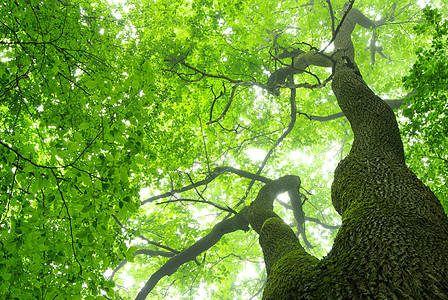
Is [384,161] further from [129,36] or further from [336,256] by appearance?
[129,36]

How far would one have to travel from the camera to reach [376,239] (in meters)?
2.21

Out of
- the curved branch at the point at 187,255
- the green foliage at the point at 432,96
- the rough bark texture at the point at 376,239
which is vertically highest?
the curved branch at the point at 187,255

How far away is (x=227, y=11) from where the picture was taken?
695cm

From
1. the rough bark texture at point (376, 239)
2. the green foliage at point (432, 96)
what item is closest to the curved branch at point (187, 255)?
the rough bark texture at point (376, 239)

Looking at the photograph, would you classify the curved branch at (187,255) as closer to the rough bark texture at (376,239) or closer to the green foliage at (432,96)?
the rough bark texture at (376,239)

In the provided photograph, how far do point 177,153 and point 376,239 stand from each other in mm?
5785

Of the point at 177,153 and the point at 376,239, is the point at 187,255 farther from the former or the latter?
the point at 376,239

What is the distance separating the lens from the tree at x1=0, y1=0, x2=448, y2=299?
2.02 metres

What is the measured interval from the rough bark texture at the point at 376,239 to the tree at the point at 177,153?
0.05 feet

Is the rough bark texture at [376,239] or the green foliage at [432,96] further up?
the green foliage at [432,96]

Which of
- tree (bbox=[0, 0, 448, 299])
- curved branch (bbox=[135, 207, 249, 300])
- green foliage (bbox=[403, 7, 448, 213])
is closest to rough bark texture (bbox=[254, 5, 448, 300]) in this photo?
tree (bbox=[0, 0, 448, 299])

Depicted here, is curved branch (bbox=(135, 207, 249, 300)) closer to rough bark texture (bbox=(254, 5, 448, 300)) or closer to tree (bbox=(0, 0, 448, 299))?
tree (bbox=(0, 0, 448, 299))

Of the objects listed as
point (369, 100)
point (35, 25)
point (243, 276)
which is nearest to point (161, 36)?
point (35, 25)

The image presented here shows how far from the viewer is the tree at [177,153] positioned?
202 centimetres
